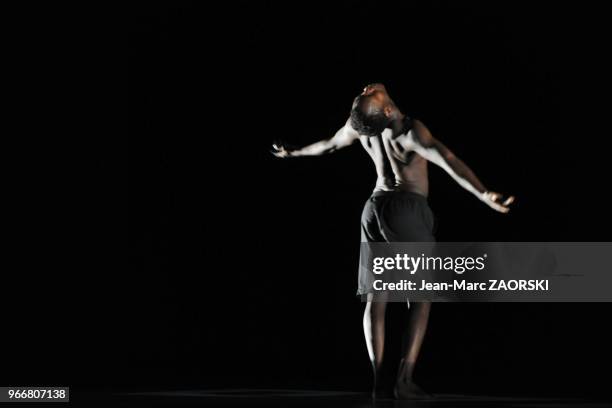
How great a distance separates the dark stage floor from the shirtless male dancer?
6.9 inches

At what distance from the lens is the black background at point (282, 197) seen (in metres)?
4.96

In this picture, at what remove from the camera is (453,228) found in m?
5.00

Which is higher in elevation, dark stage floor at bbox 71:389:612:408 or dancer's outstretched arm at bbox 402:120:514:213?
dancer's outstretched arm at bbox 402:120:514:213

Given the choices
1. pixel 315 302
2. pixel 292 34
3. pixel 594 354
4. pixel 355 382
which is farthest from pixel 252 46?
pixel 594 354

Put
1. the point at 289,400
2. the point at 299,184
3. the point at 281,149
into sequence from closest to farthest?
the point at 289,400, the point at 281,149, the point at 299,184

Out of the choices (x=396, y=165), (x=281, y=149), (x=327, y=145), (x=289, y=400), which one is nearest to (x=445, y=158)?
(x=396, y=165)

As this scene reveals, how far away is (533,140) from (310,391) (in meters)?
1.81

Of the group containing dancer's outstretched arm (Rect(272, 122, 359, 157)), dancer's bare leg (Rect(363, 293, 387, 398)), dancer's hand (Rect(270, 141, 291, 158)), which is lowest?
dancer's bare leg (Rect(363, 293, 387, 398))

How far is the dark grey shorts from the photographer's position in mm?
3621

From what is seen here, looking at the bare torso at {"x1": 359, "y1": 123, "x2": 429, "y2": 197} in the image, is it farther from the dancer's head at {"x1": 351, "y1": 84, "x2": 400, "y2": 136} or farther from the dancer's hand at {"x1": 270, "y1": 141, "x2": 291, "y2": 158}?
the dancer's hand at {"x1": 270, "y1": 141, "x2": 291, "y2": 158}

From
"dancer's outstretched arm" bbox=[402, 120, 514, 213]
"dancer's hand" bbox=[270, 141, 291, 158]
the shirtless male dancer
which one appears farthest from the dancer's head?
"dancer's hand" bbox=[270, 141, 291, 158]

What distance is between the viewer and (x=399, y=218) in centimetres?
362

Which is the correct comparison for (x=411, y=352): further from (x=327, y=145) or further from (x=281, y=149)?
(x=281, y=149)

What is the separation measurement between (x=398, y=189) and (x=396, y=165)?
0.28 ft
